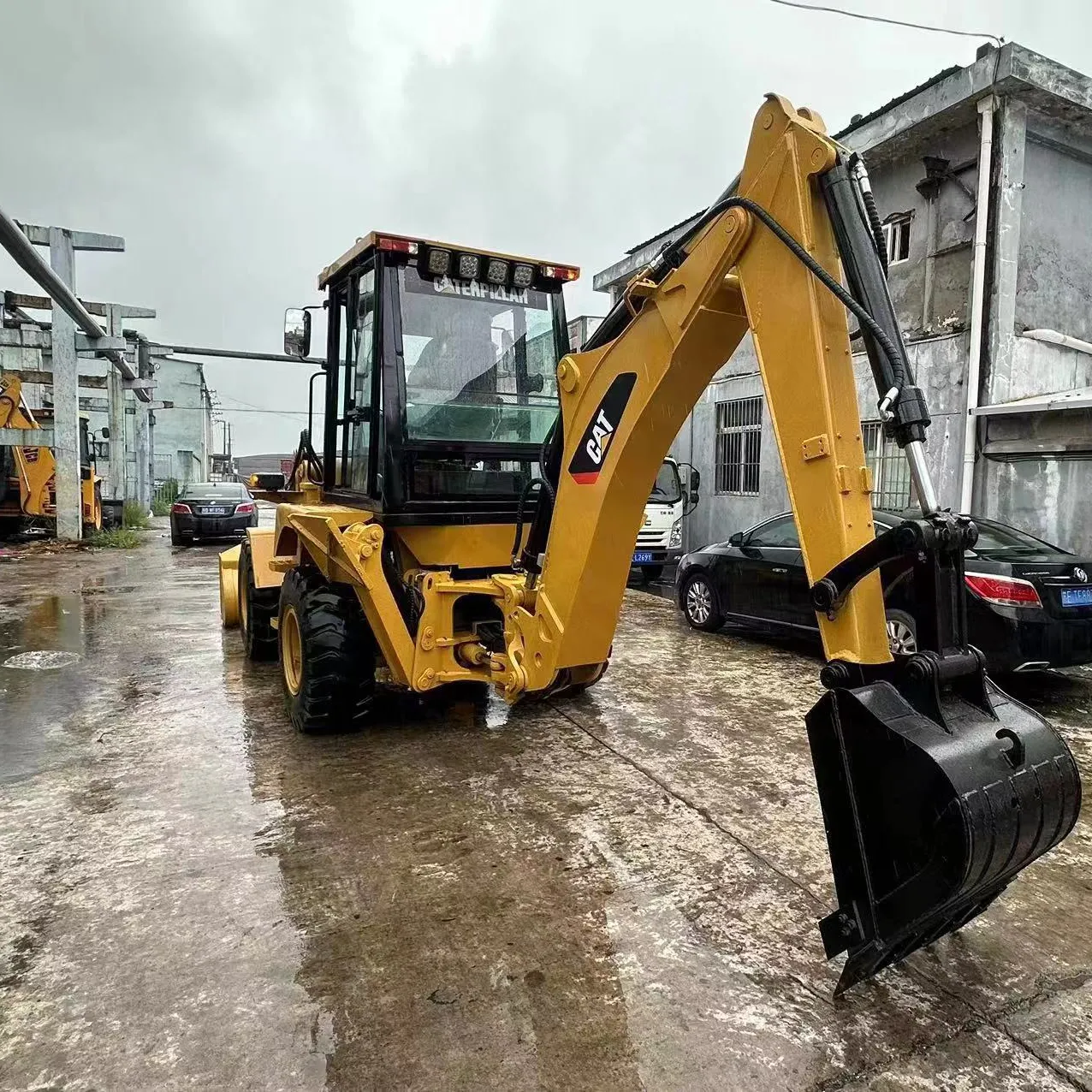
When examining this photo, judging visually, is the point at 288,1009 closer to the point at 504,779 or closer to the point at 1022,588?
the point at 504,779

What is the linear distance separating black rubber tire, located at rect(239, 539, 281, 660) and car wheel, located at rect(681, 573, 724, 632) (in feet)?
13.7

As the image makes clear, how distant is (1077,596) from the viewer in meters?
5.60

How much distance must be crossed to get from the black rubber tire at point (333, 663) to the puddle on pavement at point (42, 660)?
3146 mm

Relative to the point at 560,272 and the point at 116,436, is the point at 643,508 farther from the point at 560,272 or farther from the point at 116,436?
the point at 116,436

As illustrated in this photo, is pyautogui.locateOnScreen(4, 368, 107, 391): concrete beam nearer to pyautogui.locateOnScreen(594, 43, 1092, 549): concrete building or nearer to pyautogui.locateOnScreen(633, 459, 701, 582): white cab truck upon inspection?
pyautogui.locateOnScreen(633, 459, 701, 582): white cab truck

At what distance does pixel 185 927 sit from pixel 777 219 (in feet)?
10.4

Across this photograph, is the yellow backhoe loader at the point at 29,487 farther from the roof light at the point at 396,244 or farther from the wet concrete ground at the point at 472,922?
the roof light at the point at 396,244

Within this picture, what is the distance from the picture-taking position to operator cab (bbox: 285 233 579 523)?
4.40 meters

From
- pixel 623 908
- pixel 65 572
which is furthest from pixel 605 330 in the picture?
pixel 65 572

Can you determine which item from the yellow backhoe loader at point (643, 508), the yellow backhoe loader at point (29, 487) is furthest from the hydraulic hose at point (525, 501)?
the yellow backhoe loader at point (29, 487)

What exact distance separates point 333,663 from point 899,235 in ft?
32.1

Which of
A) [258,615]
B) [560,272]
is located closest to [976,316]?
[560,272]

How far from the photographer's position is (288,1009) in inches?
95.3

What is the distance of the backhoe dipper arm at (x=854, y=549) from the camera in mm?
2113
